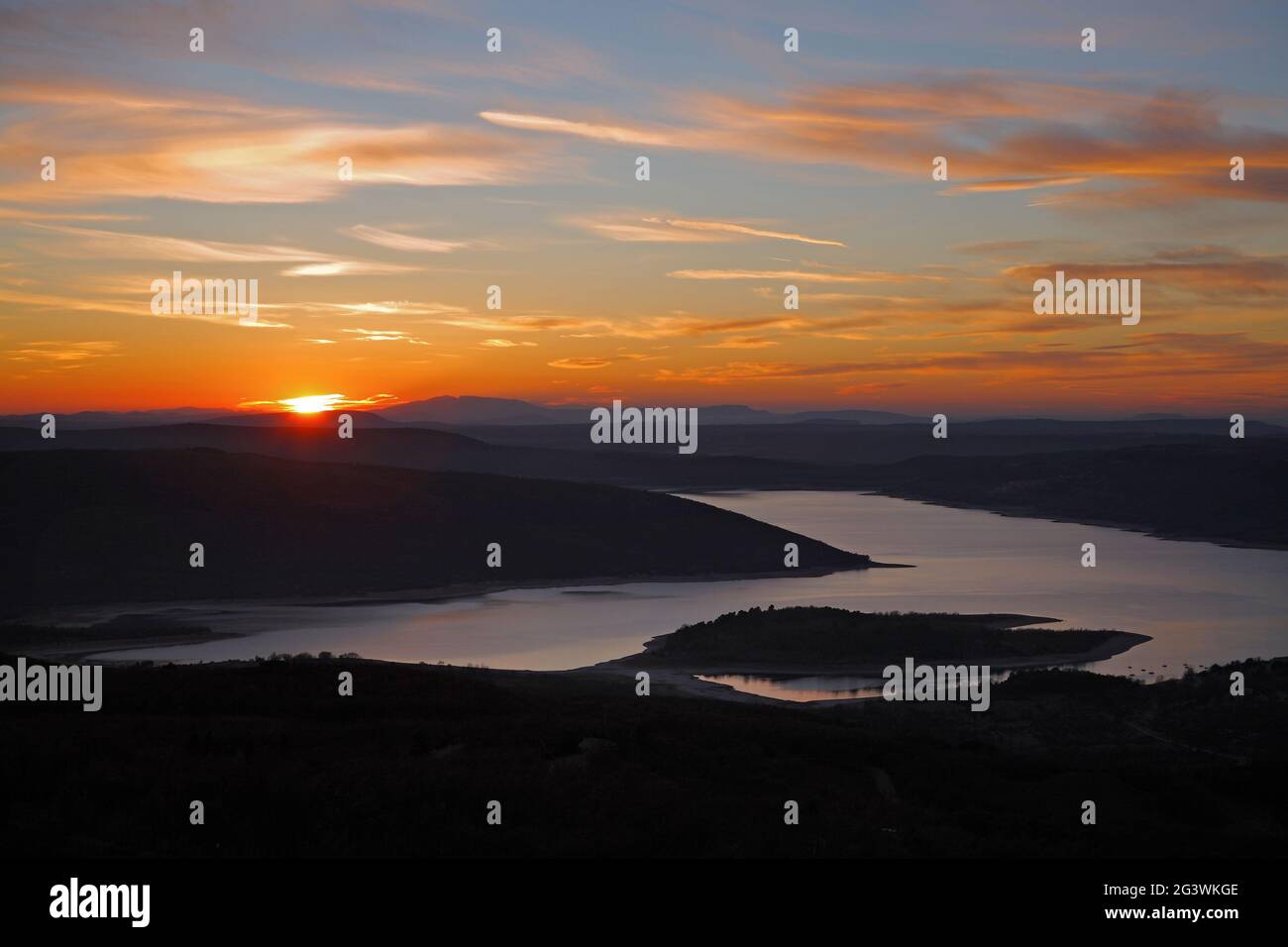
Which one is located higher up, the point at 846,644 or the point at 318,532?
the point at 318,532

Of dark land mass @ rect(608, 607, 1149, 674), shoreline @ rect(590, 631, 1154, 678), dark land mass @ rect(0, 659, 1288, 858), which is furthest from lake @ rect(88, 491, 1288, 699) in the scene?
dark land mass @ rect(0, 659, 1288, 858)

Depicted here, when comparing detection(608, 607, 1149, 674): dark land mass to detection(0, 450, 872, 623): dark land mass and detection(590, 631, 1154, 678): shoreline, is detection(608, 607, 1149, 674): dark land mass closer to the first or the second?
detection(590, 631, 1154, 678): shoreline

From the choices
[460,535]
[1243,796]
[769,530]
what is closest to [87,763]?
[1243,796]

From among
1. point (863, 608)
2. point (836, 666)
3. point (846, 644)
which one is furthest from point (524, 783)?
point (863, 608)

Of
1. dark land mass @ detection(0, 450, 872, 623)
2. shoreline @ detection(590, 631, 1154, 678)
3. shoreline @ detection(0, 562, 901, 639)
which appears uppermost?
dark land mass @ detection(0, 450, 872, 623)

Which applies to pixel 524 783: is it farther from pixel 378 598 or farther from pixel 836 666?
pixel 378 598
